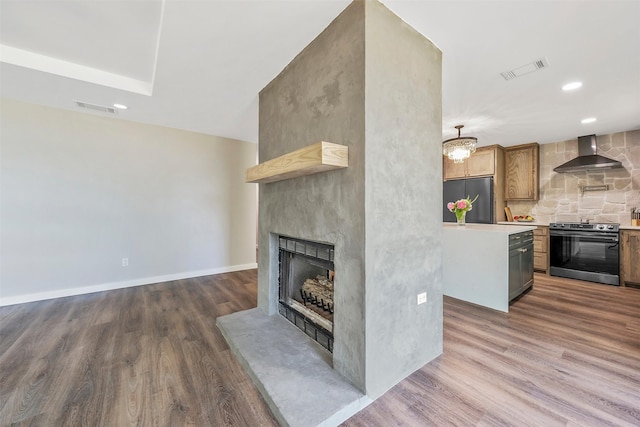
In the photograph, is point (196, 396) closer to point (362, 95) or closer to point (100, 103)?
point (362, 95)

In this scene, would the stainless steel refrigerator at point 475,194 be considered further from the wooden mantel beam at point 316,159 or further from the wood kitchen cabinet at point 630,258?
the wooden mantel beam at point 316,159

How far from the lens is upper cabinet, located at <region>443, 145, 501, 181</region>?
510cm

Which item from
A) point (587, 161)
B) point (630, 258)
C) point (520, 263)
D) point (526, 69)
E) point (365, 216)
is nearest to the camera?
point (365, 216)

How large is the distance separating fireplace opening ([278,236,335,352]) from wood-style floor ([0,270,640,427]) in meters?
0.62

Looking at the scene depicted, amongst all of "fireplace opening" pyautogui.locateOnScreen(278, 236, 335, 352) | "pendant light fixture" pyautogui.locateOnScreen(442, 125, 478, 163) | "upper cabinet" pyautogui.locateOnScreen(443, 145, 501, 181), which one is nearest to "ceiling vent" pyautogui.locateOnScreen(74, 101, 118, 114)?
"fireplace opening" pyautogui.locateOnScreen(278, 236, 335, 352)

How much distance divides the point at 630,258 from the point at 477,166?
103 inches

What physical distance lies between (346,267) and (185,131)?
398 centimetres

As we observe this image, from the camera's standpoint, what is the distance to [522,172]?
204 inches

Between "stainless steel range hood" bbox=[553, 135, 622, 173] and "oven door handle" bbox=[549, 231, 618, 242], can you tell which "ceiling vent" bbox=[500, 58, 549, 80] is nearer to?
"stainless steel range hood" bbox=[553, 135, 622, 173]

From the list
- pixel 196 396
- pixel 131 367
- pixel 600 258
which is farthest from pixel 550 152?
pixel 131 367

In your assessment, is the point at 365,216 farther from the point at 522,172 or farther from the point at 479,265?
the point at 522,172

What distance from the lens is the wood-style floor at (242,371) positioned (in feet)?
4.85

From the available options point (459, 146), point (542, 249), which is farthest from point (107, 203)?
point (542, 249)

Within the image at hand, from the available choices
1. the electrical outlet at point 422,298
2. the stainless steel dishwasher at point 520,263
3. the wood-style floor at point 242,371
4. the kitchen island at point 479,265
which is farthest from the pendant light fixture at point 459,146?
the electrical outlet at point 422,298
